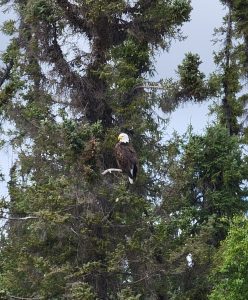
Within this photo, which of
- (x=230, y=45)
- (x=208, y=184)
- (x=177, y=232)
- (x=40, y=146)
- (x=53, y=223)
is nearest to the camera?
(x=53, y=223)

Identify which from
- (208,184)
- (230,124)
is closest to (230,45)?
(230,124)

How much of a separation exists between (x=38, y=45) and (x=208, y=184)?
1233 cm

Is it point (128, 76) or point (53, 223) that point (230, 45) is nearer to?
point (128, 76)

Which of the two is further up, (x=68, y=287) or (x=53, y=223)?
(x=53, y=223)

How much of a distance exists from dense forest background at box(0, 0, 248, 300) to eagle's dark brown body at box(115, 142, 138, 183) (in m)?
0.49

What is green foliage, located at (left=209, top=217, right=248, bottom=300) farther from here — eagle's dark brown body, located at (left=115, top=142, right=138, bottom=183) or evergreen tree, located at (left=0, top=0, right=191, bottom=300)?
eagle's dark brown body, located at (left=115, top=142, right=138, bottom=183)

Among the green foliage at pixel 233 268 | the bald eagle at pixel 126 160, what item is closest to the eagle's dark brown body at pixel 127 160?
the bald eagle at pixel 126 160

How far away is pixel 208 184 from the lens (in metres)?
28.4

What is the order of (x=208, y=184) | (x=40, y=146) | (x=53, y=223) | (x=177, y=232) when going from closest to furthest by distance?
(x=53, y=223)
(x=40, y=146)
(x=177, y=232)
(x=208, y=184)

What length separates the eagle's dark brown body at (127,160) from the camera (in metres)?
15.3

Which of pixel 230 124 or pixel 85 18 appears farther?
pixel 230 124

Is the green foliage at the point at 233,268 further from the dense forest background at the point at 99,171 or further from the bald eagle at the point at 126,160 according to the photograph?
the bald eagle at the point at 126,160

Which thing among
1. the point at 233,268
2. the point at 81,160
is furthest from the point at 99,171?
the point at 233,268

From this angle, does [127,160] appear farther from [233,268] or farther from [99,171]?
[233,268]
